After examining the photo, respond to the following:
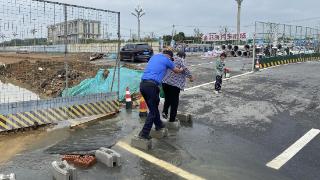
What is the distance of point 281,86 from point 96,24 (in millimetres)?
8181

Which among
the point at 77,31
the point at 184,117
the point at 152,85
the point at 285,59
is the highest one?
the point at 77,31

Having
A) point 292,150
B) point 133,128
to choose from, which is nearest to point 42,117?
point 133,128

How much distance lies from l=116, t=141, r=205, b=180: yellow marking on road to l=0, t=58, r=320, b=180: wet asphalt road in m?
0.13

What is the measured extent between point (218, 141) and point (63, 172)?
12.0ft

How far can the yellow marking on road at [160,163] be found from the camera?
21.5ft

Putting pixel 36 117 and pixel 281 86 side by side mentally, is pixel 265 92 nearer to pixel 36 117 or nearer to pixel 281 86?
pixel 281 86

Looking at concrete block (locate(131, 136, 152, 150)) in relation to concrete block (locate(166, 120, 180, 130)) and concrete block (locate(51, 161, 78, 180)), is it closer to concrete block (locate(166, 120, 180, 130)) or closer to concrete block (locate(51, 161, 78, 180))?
concrete block (locate(166, 120, 180, 130))

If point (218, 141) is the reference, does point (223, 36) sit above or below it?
above

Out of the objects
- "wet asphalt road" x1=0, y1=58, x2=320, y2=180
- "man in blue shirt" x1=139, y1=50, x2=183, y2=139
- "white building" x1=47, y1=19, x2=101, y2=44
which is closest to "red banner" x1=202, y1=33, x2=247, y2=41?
"wet asphalt road" x1=0, y1=58, x2=320, y2=180

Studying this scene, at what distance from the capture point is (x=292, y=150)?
317 inches

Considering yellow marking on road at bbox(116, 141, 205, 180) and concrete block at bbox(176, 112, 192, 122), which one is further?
concrete block at bbox(176, 112, 192, 122)

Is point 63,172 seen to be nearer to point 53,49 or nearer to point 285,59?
point 53,49

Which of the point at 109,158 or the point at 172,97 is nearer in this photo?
the point at 109,158

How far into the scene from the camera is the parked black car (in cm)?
3192
